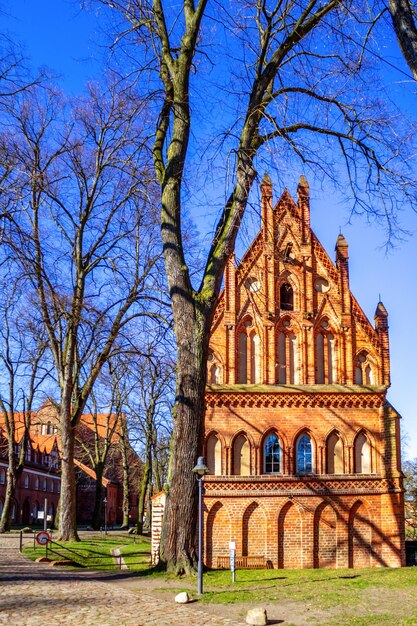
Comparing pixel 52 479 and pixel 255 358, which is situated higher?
pixel 255 358

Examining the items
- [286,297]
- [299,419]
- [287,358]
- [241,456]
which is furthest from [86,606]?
[286,297]

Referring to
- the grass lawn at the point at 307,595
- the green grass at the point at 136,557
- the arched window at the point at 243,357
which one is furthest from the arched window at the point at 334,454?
the grass lawn at the point at 307,595

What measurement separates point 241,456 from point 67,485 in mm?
5705

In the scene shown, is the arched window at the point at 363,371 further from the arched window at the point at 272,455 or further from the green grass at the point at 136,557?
the green grass at the point at 136,557

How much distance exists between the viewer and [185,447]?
11.6 m

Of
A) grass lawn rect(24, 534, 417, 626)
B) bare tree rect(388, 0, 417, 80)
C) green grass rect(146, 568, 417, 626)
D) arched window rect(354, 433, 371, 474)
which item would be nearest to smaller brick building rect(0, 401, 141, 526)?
arched window rect(354, 433, 371, 474)

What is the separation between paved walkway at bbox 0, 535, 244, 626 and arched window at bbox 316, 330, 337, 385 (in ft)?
42.1

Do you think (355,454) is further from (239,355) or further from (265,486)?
(239,355)

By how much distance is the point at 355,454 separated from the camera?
23.1m

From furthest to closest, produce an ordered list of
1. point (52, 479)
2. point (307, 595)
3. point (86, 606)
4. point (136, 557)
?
point (52, 479)
point (136, 557)
point (307, 595)
point (86, 606)

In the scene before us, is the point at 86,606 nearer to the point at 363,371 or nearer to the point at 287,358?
the point at 287,358

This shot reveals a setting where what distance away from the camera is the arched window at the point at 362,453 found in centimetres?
2309

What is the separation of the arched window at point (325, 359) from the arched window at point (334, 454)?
1778 millimetres

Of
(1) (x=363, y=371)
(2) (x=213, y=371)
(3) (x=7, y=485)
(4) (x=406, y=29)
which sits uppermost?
(4) (x=406, y=29)
